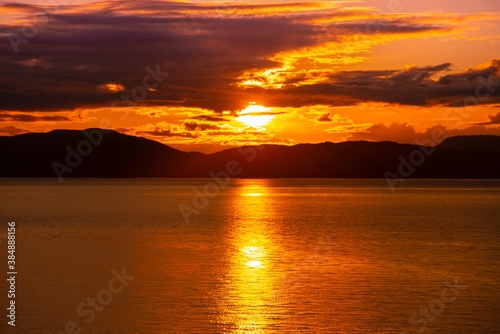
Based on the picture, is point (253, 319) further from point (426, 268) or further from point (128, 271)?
point (426, 268)

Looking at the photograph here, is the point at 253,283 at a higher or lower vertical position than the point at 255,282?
lower

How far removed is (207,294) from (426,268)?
1441cm

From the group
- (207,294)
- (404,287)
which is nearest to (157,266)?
(207,294)

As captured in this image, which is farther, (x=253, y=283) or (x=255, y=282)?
(x=255, y=282)

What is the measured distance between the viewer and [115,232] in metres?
63.3
